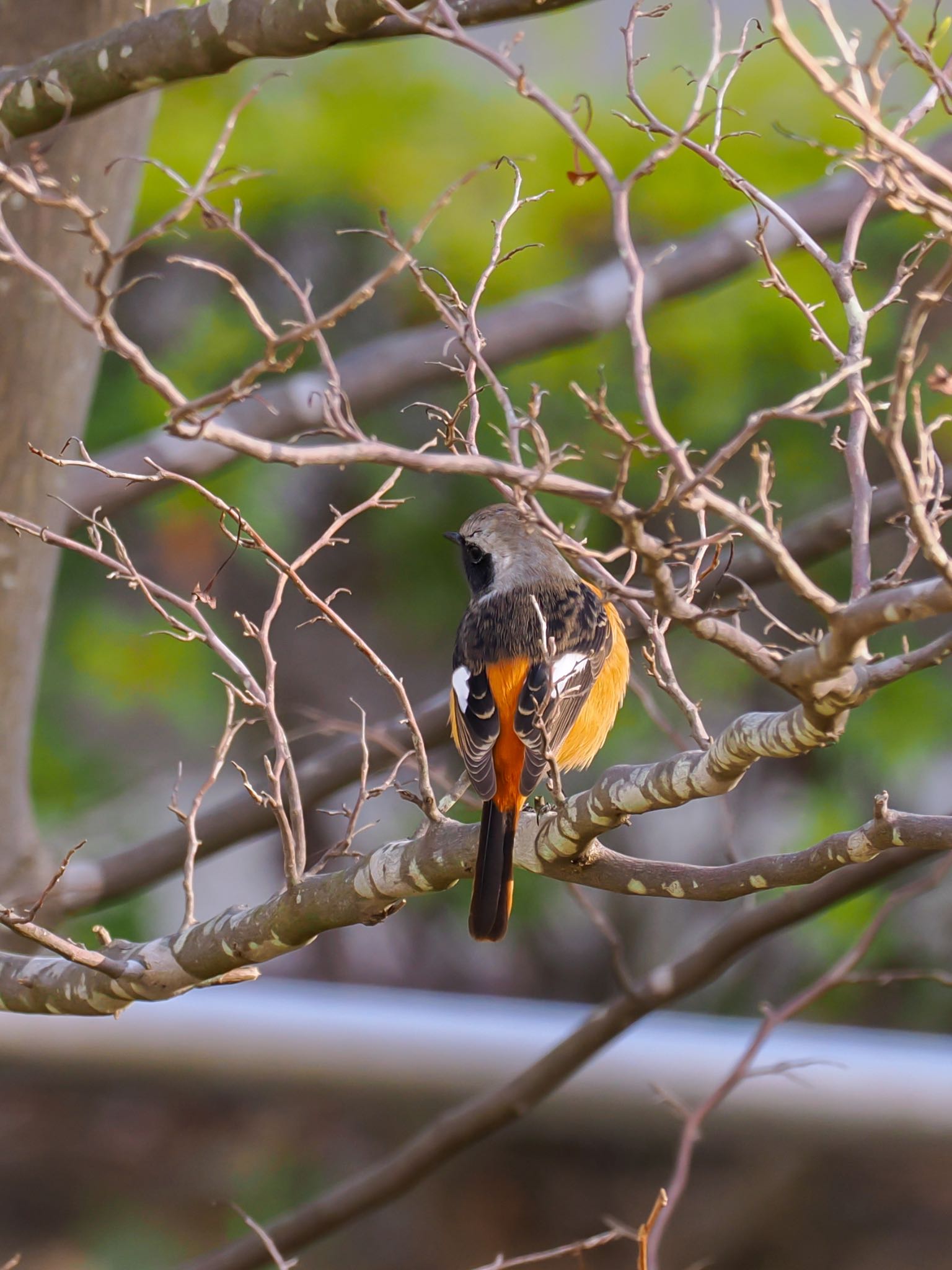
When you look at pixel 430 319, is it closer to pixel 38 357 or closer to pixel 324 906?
pixel 38 357

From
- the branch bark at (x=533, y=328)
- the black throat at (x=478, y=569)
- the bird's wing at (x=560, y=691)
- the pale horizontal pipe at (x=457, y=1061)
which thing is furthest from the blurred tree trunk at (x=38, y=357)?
the bird's wing at (x=560, y=691)

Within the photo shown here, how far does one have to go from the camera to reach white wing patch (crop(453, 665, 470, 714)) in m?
3.34

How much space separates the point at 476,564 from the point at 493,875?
5.87 ft

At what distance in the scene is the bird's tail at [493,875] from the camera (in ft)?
7.48

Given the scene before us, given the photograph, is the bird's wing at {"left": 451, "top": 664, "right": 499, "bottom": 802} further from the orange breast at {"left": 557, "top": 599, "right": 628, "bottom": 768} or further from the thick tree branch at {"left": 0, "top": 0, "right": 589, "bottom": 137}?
the thick tree branch at {"left": 0, "top": 0, "right": 589, "bottom": 137}

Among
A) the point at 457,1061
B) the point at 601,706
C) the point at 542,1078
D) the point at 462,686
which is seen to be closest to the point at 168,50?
the point at 462,686

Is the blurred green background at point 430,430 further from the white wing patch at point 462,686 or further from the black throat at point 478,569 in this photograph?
the white wing patch at point 462,686

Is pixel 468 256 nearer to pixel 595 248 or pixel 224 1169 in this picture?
pixel 595 248

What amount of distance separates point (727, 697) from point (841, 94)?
524 centimetres

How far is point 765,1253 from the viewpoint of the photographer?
5898mm

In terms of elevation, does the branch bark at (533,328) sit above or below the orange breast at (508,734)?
above

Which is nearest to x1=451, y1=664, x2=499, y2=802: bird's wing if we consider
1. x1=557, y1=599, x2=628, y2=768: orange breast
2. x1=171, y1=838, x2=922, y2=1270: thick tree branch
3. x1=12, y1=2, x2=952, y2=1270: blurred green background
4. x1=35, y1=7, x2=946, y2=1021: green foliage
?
x1=557, y1=599, x2=628, y2=768: orange breast

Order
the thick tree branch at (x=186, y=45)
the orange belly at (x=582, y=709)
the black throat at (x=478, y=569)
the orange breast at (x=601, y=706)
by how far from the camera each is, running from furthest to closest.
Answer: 1. the black throat at (x=478, y=569)
2. the orange breast at (x=601, y=706)
3. the orange belly at (x=582, y=709)
4. the thick tree branch at (x=186, y=45)

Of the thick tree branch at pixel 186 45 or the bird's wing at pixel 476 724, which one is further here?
the bird's wing at pixel 476 724
